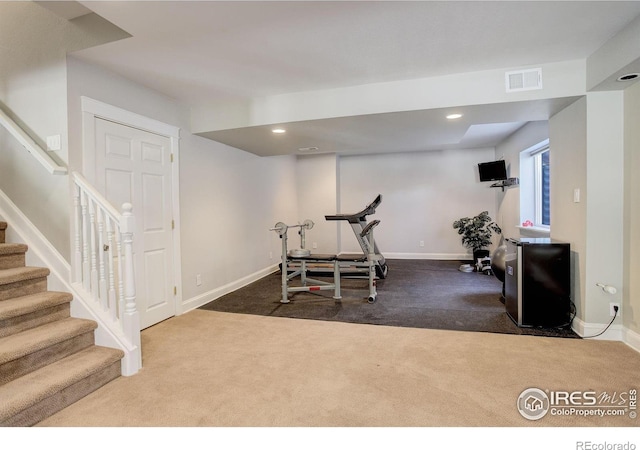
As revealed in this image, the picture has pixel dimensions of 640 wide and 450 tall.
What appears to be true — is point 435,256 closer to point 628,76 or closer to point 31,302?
point 628,76

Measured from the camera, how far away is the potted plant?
618 cm

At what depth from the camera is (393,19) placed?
2.03 meters

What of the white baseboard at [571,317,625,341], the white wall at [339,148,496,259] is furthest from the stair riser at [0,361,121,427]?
the white wall at [339,148,496,259]

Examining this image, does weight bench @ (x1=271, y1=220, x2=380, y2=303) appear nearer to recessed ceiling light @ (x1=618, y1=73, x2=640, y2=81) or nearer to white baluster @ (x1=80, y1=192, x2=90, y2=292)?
white baluster @ (x1=80, y1=192, x2=90, y2=292)

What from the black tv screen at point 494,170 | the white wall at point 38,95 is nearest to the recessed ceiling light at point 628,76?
the black tv screen at point 494,170

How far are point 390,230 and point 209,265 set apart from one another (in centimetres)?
448

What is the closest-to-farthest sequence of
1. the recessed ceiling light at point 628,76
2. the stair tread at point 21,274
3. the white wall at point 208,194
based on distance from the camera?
the stair tread at point 21,274 → the recessed ceiling light at point 628,76 → the white wall at point 208,194

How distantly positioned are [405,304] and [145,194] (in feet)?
10.0

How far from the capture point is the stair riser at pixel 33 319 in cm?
201

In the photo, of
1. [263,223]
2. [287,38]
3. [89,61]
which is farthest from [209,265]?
[287,38]

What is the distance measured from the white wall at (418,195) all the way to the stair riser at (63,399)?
5.79 meters

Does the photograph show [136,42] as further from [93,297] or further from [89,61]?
[93,297]

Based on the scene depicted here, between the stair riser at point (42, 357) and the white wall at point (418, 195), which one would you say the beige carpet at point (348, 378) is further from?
the white wall at point (418, 195)

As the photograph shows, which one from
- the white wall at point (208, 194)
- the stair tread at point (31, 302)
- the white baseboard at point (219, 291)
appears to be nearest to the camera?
the stair tread at point (31, 302)
